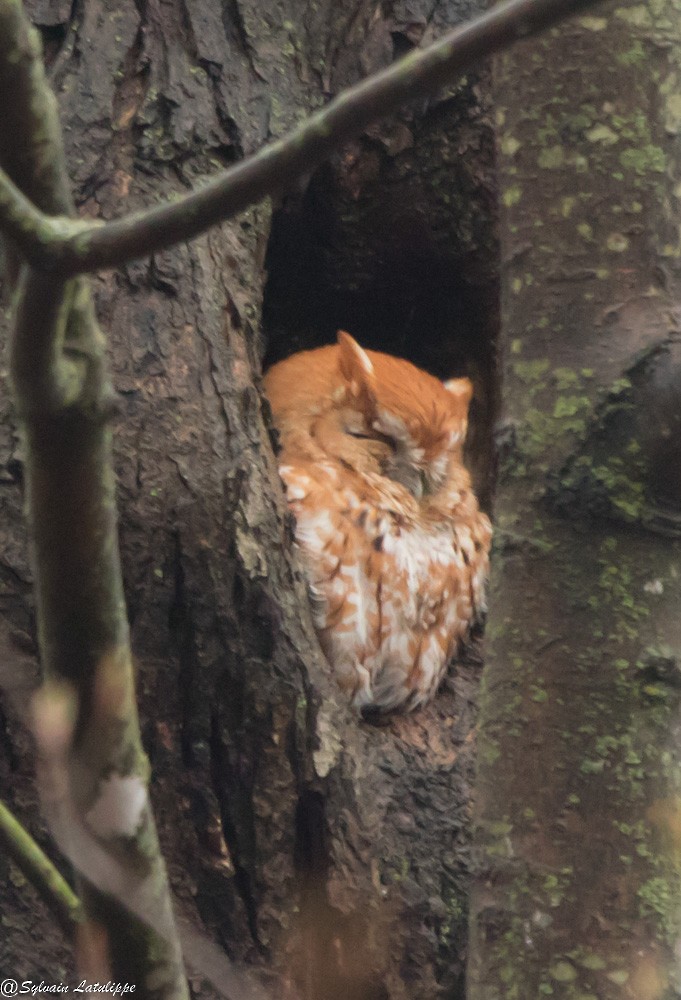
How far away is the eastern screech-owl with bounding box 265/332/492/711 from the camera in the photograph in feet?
10.0

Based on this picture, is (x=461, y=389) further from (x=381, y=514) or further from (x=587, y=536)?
(x=587, y=536)

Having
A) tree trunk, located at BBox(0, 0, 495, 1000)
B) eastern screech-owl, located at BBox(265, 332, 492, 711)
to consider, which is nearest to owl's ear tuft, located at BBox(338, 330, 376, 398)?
eastern screech-owl, located at BBox(265, 332, 492, 711)

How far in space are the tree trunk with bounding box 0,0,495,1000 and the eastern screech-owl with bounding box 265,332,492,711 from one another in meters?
0.24

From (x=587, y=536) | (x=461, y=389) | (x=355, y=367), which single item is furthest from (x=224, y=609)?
(x=461, y=389)

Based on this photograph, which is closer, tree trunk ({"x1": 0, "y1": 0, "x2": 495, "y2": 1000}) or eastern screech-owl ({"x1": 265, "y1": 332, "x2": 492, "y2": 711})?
tree trunk ({"x1": 0, "y1": 0, "x2": 495, "y2": 1000})

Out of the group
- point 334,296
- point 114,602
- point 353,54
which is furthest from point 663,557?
point 334,296

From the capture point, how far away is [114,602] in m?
1.08

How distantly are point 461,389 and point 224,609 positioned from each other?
150 centimetres

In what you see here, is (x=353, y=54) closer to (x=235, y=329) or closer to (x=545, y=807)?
(x=235, y=329)

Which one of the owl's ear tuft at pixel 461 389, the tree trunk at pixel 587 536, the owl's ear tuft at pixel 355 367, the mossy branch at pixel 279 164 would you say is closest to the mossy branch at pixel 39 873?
the mossy branch at pixel 279 164

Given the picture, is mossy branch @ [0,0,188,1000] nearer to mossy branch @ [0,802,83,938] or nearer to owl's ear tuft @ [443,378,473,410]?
mossy branch @ [0,802,83,938]

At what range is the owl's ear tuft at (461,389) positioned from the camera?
12.0 feet

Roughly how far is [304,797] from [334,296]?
1835 mm

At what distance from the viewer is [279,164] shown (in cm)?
90
